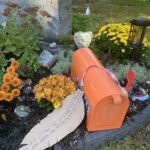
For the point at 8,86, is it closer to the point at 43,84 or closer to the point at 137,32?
the point at 43,84

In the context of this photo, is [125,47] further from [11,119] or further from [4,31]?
[11,119]

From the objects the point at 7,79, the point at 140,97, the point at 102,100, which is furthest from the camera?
the point at 140,97

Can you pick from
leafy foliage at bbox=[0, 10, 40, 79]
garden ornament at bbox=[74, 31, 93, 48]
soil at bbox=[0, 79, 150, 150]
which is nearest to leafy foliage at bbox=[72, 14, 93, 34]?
garden ornament at bbox=[74, 31, 93, 48]

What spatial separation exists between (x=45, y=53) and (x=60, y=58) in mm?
209

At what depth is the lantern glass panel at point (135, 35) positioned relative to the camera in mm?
3321

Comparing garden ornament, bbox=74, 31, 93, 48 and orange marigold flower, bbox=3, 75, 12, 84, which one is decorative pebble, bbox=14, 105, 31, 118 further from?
garden ornament, bbox=74, 31, 93, 48

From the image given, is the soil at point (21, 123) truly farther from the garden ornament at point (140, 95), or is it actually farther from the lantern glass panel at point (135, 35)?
the lantern glass panel at point (135, 35)

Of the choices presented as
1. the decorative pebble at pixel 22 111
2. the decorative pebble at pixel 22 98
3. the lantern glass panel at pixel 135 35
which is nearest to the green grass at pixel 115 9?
the lantern glass panel at pixel 135 35

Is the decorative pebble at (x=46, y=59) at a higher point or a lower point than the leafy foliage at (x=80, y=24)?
lower

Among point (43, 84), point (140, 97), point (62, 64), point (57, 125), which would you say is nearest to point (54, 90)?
point (43, 84)

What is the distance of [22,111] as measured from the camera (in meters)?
2.90

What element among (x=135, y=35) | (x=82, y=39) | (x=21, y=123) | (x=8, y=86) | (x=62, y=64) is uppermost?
(x=135, y=35)

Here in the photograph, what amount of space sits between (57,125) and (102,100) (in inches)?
18.8

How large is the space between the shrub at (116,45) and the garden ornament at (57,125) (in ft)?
3.73
